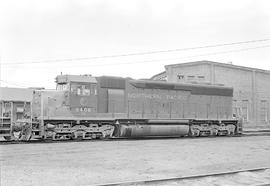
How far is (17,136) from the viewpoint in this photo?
14.6 m

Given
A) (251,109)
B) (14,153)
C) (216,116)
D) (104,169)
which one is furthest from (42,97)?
(251,109)

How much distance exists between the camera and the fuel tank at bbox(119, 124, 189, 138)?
1672 cm

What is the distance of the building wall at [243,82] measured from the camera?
3525 cm

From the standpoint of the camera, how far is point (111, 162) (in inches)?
385

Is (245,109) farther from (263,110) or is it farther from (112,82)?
(112,82)

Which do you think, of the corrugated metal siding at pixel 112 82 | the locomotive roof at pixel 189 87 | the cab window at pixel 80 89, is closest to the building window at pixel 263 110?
the locomotive roof at pixel 189 87

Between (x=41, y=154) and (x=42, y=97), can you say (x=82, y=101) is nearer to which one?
(x=42, y=97)

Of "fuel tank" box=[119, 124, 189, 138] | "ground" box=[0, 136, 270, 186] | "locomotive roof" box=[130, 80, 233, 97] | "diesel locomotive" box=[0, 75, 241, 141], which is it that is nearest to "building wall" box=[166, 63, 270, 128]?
"locomotive roof" box=[130, 80, 233, 97]

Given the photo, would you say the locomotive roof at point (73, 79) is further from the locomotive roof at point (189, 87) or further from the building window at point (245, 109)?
the building window at point (245, 109)

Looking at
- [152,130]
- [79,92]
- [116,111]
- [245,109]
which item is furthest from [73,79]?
[245,109]

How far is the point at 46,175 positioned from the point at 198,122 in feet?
42.8

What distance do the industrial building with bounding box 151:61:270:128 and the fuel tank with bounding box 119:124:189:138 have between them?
16.3 m

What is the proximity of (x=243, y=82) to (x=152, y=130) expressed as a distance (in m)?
22.8

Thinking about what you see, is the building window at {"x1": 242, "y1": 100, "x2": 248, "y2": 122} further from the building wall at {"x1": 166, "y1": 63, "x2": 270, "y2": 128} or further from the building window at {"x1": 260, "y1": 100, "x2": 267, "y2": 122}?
the building window at {"x1": 260, "y1": 100, "x2": 267, "y2": 122}
